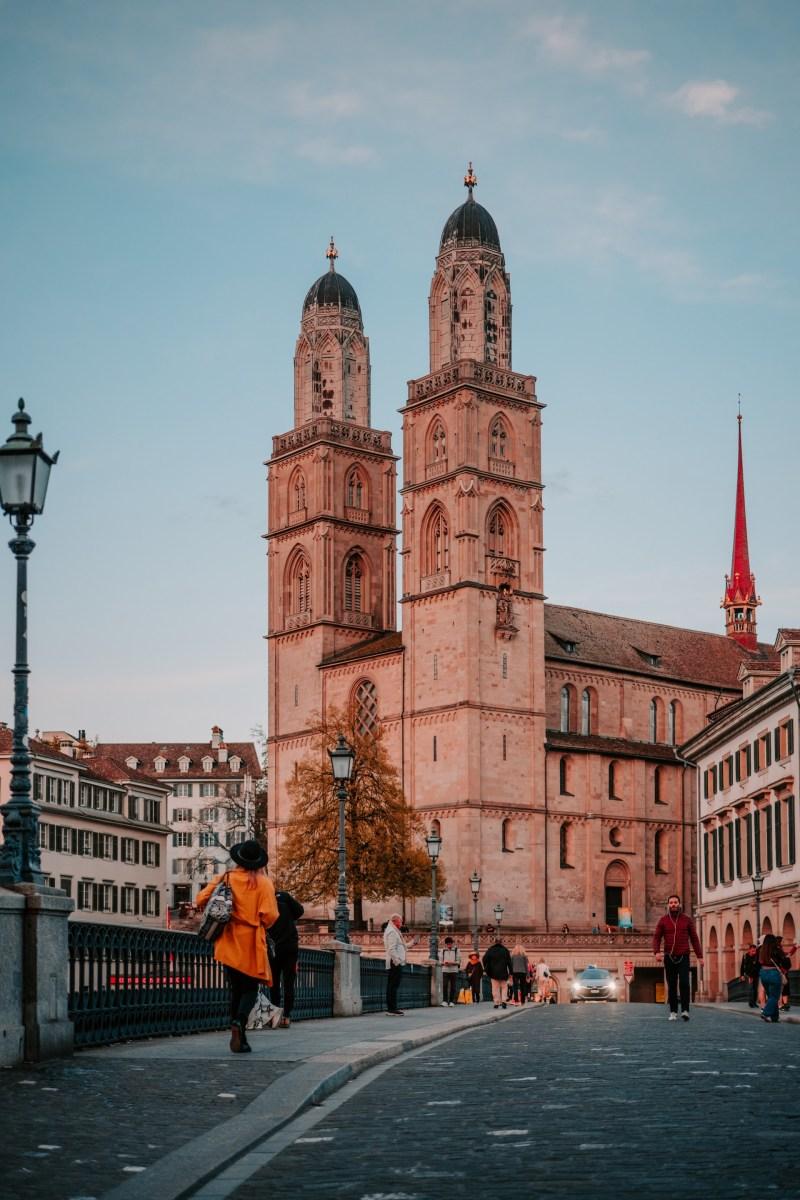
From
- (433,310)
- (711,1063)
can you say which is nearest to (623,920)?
(433,310)

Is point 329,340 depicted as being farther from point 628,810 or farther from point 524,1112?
point 524,1112

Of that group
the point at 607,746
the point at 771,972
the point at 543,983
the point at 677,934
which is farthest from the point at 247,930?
the point at 607,746

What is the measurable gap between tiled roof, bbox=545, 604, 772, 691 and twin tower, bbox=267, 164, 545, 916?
8357 millimetres

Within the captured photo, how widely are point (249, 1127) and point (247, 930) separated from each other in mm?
5520

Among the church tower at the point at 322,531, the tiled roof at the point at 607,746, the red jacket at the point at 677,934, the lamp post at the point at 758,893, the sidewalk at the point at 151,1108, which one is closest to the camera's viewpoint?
the sidewalk at the point at 151,1108

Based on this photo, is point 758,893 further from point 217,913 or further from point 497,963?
point 217,913

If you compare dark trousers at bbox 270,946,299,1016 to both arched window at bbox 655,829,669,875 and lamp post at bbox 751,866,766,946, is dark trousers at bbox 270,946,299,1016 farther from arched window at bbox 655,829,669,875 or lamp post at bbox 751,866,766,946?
arched window at bbox 655,829,669,875

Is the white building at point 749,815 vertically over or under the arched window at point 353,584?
under

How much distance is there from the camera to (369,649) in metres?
92.3

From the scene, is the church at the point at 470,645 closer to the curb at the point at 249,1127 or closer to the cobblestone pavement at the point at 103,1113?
the curb at the point at 249,1127

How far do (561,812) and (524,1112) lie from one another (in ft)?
257

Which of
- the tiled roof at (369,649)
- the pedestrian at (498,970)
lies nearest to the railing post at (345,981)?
the pedestrian at (498,970)

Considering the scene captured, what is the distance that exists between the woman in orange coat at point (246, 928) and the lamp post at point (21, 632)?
5.26 feet

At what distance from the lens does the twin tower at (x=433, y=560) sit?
85.8 metres
